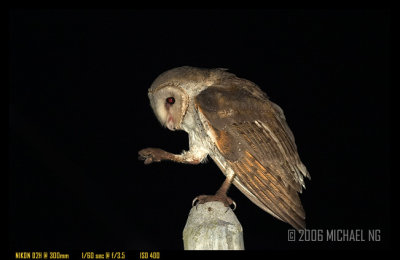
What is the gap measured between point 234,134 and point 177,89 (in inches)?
23.5

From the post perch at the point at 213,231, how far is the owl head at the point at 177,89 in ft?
3.28

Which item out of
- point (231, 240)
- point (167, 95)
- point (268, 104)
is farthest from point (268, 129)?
point (231, 240)

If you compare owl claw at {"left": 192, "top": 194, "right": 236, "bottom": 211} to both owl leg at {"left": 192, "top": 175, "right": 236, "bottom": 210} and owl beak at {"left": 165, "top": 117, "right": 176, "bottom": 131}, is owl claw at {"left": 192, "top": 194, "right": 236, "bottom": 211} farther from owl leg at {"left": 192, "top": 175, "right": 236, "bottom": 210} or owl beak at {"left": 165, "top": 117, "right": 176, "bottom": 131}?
owl beak at {"left": 165, "top": 117, "right": 176, "bottom": 131}

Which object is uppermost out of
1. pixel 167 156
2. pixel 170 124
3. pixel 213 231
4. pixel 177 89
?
pixel 177 89

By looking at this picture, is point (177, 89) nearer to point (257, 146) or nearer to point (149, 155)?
point (149, 155)

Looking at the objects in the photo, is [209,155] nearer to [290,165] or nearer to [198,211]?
[290,165]

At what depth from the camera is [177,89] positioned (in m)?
3.42

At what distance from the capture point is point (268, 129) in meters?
3.28

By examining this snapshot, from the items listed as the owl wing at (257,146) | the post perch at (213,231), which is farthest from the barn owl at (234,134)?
the post perch at (213,231)

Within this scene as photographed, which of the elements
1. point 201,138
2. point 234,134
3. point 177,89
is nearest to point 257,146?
point 234,134

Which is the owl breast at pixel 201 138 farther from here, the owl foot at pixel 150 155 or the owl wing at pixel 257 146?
the owl foot at pixel 150 155

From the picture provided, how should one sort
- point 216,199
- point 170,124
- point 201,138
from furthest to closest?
point 170,124
point 201,138
point 216,199

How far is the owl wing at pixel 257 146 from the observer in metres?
2.97

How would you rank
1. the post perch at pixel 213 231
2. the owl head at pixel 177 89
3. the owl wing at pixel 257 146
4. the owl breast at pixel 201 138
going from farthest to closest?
the owl head at pixel 177 89, the owl breast at pixel 201 138, the owl wing at pixel 257 146, the post perch at pixel 213 231
